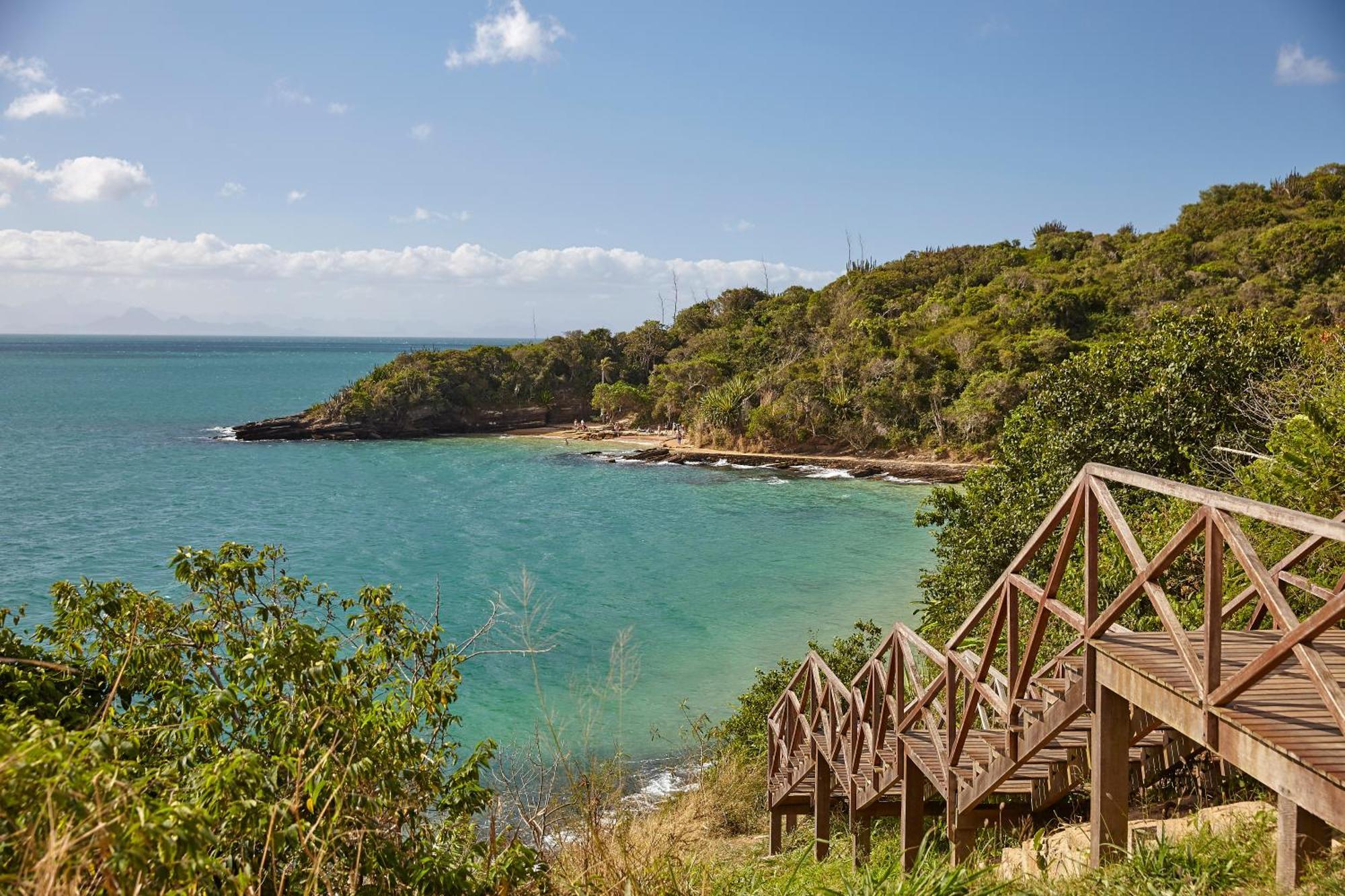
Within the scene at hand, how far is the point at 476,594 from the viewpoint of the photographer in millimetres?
25656

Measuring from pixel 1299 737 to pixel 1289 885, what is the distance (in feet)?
3.34

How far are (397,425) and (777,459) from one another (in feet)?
100

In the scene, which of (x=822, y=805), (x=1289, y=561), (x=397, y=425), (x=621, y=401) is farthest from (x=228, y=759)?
(x=397, y=425)

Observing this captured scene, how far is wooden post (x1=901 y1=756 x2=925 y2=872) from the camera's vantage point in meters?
6.59

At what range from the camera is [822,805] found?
8.59 m

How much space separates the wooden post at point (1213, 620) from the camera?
3.56 metres

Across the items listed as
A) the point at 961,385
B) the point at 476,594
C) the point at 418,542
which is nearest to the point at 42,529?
the point at 418,542

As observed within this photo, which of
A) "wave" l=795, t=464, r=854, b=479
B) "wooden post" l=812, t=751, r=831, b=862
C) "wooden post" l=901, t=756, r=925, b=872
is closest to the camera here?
"wooden post" l=901, t=756, r=925, b=872

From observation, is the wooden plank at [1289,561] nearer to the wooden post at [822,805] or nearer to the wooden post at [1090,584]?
the wooden post at [1090,584]

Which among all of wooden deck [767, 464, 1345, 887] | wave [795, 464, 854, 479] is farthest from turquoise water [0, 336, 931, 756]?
wooden deck [767, 464, 1345, 887]

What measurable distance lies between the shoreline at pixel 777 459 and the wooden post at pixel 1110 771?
32754 millimetres

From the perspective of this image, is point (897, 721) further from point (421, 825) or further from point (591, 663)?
point (591, 663)

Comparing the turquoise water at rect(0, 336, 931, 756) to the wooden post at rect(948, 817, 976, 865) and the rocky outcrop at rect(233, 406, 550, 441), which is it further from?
the wooden post at rect(948, 817, 976, 865)

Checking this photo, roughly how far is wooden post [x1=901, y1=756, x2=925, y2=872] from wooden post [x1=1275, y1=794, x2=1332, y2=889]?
2811 millimetres
